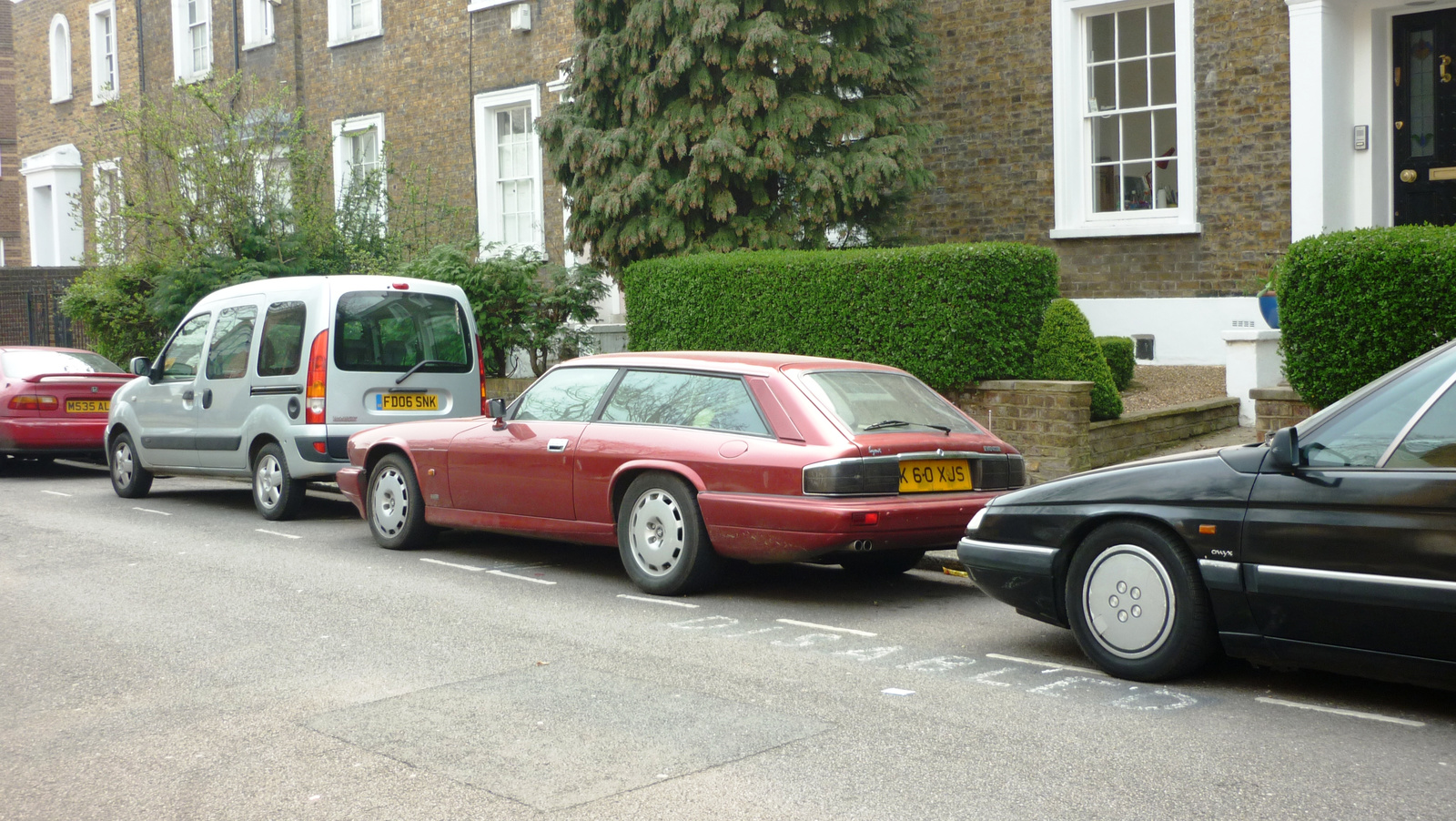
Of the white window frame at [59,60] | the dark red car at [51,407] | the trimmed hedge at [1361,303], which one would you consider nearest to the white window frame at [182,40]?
the white window frame at [59,60]

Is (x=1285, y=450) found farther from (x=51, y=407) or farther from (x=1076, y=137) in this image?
(x=51, y=407)

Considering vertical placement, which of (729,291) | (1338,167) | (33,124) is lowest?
(729,291)

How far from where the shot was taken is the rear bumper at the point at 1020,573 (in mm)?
5793

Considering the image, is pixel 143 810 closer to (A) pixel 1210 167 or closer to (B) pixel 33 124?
(A) pixel 1210 167

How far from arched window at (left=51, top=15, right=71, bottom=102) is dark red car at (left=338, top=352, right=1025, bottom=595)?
A: 1124 inches

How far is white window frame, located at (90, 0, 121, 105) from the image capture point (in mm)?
30328

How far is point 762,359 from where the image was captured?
25.8ft

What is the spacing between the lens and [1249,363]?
40.5ft

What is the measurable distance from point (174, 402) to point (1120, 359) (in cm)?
913

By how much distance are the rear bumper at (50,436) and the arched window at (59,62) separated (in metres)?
20.8

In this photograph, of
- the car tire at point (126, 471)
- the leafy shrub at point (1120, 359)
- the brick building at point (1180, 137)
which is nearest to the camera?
the car tire at point (126, 471)

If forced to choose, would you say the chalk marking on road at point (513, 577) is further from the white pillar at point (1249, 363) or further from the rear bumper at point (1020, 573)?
the white pillar at point (1249, 363)

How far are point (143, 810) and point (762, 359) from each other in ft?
14.7

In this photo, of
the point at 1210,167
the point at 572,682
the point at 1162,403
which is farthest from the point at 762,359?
the point at 1210,167
